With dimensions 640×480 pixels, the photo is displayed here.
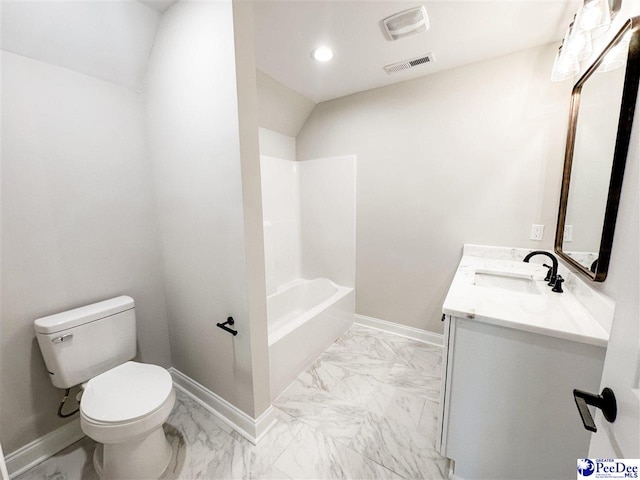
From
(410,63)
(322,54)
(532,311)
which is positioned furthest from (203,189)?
(410,63)

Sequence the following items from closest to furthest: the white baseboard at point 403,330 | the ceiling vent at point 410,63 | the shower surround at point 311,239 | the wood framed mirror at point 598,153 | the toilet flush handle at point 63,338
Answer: the wood framed mirror at point 598,153
the toilet flush handle at point 63,338
the ceiling vent at point 410,63
the white baseboard at point 403,330
the shower surround at point 311,239

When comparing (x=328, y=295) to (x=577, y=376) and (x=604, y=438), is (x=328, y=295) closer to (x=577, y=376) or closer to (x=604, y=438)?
(x=577, y=376)

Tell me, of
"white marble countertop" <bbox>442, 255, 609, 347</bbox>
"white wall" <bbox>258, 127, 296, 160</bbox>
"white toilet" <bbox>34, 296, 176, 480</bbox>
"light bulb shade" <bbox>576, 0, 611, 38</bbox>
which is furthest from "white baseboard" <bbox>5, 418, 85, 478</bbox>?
"light bulb shade" <bbox>576, 0, 611, 38</bbox>

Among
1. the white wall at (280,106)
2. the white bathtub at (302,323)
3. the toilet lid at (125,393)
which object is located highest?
the white wall at (280,106)

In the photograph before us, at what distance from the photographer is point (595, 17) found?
108 centimetres

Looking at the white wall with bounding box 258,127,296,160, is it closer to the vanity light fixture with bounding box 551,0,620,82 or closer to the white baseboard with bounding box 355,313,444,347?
the white baseboard with bounding box 355,313,444,347

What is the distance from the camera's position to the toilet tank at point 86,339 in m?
→ 1.30

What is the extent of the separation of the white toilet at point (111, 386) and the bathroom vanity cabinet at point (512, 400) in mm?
1420

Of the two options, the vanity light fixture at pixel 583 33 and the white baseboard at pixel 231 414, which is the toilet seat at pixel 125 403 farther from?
the vanity light fixture at pixel 583 33

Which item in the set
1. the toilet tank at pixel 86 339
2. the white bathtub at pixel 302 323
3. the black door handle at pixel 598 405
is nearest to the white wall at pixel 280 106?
the white bathtub at pixel 302 323

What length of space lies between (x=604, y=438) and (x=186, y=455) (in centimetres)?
179

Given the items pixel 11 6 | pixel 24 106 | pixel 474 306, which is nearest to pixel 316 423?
pixel 474 306

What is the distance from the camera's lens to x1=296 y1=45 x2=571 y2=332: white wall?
6.01 feet

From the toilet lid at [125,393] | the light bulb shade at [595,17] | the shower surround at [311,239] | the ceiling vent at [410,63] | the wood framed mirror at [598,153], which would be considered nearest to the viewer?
the wood framed mirror at [598,153]
